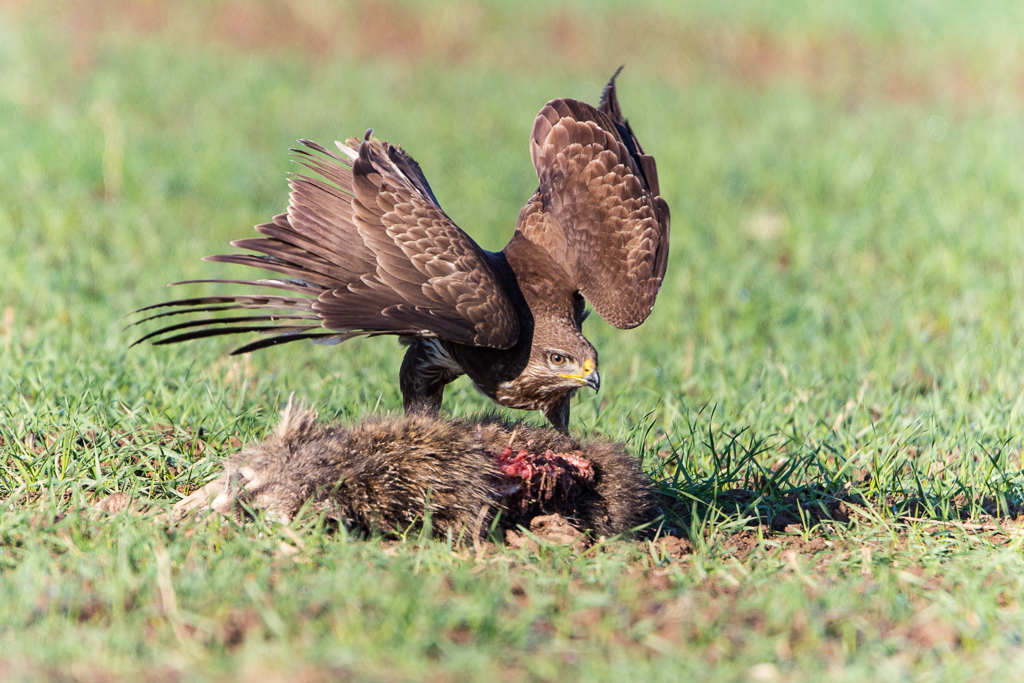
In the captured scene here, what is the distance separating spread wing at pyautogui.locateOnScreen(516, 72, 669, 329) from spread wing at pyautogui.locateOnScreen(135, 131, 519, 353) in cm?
58

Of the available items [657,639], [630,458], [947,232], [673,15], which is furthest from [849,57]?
[657,639]

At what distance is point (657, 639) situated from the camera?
281 cm

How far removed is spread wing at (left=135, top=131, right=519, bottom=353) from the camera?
3857mm

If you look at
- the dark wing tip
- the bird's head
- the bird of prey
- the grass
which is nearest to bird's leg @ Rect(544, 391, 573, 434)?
the bird of prey

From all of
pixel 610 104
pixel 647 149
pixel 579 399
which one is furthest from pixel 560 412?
pixel 647 149

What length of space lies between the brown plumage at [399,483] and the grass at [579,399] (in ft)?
0.40

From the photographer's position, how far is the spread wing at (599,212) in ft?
15.3

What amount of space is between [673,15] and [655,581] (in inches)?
686

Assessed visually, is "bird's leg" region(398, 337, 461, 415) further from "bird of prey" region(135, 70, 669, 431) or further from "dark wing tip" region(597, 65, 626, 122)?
"dark wing tip" region(597, 65, 626, 122)

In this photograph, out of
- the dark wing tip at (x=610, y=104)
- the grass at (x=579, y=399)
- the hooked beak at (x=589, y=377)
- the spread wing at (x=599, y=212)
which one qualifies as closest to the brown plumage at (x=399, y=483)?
the grass at (x=579, y=399)

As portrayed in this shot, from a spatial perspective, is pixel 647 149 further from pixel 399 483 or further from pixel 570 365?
pixel 399 483

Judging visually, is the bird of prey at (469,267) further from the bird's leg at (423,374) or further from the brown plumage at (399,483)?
the brown plumage at (399,483)

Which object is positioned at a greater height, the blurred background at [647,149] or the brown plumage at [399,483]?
the blurred background at [647,149]

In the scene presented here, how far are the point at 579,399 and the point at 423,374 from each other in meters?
1.01
